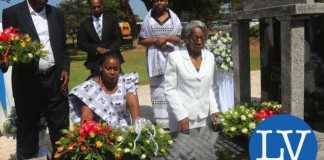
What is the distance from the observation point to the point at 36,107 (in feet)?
17.1

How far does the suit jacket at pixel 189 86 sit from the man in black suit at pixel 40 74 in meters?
1.25

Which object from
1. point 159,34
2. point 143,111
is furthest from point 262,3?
point 143,111

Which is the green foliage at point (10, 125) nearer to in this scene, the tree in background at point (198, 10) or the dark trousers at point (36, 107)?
the dark trousers at point (36, 107)

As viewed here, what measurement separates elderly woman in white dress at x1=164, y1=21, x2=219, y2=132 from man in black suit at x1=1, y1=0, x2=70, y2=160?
4.12ft

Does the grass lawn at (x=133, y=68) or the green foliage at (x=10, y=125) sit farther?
the grass lawn at (x=133, y=68)

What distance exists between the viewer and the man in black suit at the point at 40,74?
5000mm

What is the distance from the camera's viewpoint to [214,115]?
4.50 m

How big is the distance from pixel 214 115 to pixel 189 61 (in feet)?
1.68

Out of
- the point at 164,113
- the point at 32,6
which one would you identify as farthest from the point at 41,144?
the point at 32,6

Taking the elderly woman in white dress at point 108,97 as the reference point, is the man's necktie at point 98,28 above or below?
above

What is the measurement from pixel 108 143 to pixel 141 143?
7.9 inches

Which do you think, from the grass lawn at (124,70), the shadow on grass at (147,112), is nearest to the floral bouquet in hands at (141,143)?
the shadow on grass at (147,112)

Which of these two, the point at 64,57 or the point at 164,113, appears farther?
the point at 164,113

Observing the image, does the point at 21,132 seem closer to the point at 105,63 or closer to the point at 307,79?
the point at 105,63
